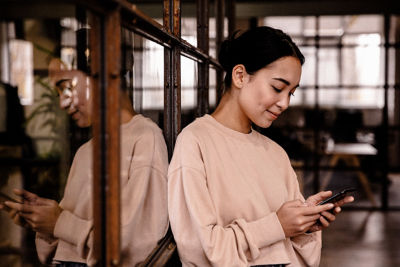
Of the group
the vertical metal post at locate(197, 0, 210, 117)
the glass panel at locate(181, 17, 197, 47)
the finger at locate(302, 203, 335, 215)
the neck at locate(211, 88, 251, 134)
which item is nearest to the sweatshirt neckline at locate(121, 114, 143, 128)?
the neck at locate(211, 88, 251, 134)

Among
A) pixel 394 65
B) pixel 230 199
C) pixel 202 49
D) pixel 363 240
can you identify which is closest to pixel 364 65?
pixel 394 65

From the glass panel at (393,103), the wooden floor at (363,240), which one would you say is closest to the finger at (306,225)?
the wooden floor at (363,240)

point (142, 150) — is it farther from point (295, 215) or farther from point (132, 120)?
point (295, 215)

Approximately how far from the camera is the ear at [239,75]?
1.35 meters

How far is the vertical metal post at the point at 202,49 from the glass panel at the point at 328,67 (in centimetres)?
438

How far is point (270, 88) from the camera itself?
1.30 meters

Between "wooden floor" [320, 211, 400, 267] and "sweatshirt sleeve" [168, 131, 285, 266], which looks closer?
"sweatshirt sleeve" [168, 131, 285, 266]

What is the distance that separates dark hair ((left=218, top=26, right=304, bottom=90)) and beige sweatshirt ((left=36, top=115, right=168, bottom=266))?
1.00ft

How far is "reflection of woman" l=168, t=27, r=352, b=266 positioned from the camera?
45.0 inches

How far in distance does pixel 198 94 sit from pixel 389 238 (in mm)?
3542

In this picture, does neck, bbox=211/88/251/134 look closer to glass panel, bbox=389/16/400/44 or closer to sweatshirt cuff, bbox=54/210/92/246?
sweatshirt cuff, bbox=54/210/92/246

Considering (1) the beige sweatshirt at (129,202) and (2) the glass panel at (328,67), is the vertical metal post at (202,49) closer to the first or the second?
(1) the beige sweatshirt at (129,202)

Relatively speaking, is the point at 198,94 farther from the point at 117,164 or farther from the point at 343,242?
the point at 343,242

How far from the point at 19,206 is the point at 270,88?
805mm
